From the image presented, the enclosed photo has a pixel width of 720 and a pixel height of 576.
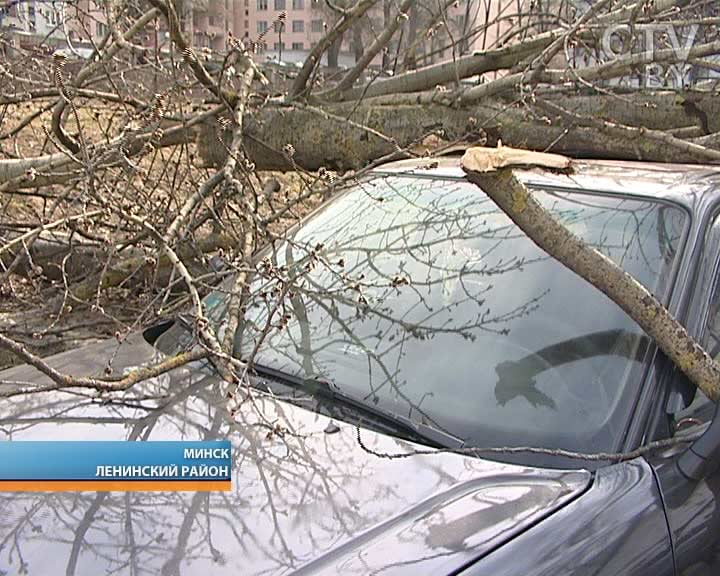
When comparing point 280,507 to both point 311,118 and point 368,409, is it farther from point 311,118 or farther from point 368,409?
point 311,118

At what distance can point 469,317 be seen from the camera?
7.30 ft

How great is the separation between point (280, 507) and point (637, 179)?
1.55 metres

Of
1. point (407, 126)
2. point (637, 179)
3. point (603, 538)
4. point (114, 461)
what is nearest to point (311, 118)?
point (407, 126)

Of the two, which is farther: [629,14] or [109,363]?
[629,14]

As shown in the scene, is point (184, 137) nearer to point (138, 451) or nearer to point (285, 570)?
point (138, 451)

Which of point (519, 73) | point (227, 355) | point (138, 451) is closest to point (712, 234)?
point (227, 355)

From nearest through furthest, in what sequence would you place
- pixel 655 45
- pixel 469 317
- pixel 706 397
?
pixel 706 397 → pixel 469 317 → pixel 655 45

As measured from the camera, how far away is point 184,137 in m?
4.14

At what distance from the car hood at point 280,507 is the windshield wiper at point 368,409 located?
0.07 m

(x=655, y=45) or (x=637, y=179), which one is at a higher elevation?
(x=655, y=45)

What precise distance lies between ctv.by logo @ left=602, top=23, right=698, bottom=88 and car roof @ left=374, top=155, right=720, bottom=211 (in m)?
1.57

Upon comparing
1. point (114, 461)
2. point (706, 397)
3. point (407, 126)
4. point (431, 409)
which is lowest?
point (706, 397)

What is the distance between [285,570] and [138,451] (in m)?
0.60

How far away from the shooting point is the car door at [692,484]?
1.66 meters
